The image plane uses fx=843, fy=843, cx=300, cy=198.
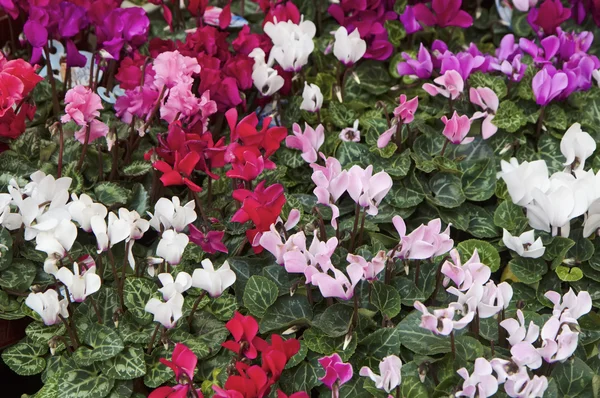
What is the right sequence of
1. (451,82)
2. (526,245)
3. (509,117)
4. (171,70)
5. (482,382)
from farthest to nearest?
(509,117), (451,82), (171,70), (526,245), (482,382)

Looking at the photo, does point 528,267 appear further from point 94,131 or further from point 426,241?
point 94,131

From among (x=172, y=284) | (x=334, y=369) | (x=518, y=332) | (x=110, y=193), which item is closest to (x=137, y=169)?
(x=110, y=193)

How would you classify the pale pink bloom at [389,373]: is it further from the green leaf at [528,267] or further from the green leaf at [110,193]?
the green leaf at [110,193]

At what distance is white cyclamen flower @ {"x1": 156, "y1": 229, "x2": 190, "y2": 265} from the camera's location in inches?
48.2

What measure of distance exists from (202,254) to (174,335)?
176mm

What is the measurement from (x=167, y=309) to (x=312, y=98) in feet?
1.91

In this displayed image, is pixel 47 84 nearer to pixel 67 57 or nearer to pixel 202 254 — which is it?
pixel 67 57

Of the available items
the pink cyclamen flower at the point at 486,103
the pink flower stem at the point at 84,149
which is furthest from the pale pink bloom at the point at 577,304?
the pink flower stem at the point at 84,149

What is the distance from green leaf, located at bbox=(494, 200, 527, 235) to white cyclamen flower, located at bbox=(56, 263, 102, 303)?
0.68 metres

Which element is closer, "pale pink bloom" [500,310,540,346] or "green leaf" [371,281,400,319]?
"pale pink bloom" [500,310,540,346]

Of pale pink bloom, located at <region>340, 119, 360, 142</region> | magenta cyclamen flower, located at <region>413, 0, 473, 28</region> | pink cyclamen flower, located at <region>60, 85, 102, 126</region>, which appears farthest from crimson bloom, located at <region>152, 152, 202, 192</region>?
magenta cyclamen flower, located at <region>413, 0, 473, 28</region>

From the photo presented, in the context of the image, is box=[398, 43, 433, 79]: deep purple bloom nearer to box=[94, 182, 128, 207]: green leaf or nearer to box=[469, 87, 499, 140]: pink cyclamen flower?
box=[469, 87, 499, 140]: pink cyclamen flower

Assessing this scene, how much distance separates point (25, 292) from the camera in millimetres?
1354

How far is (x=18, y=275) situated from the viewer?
1351 millimetres
